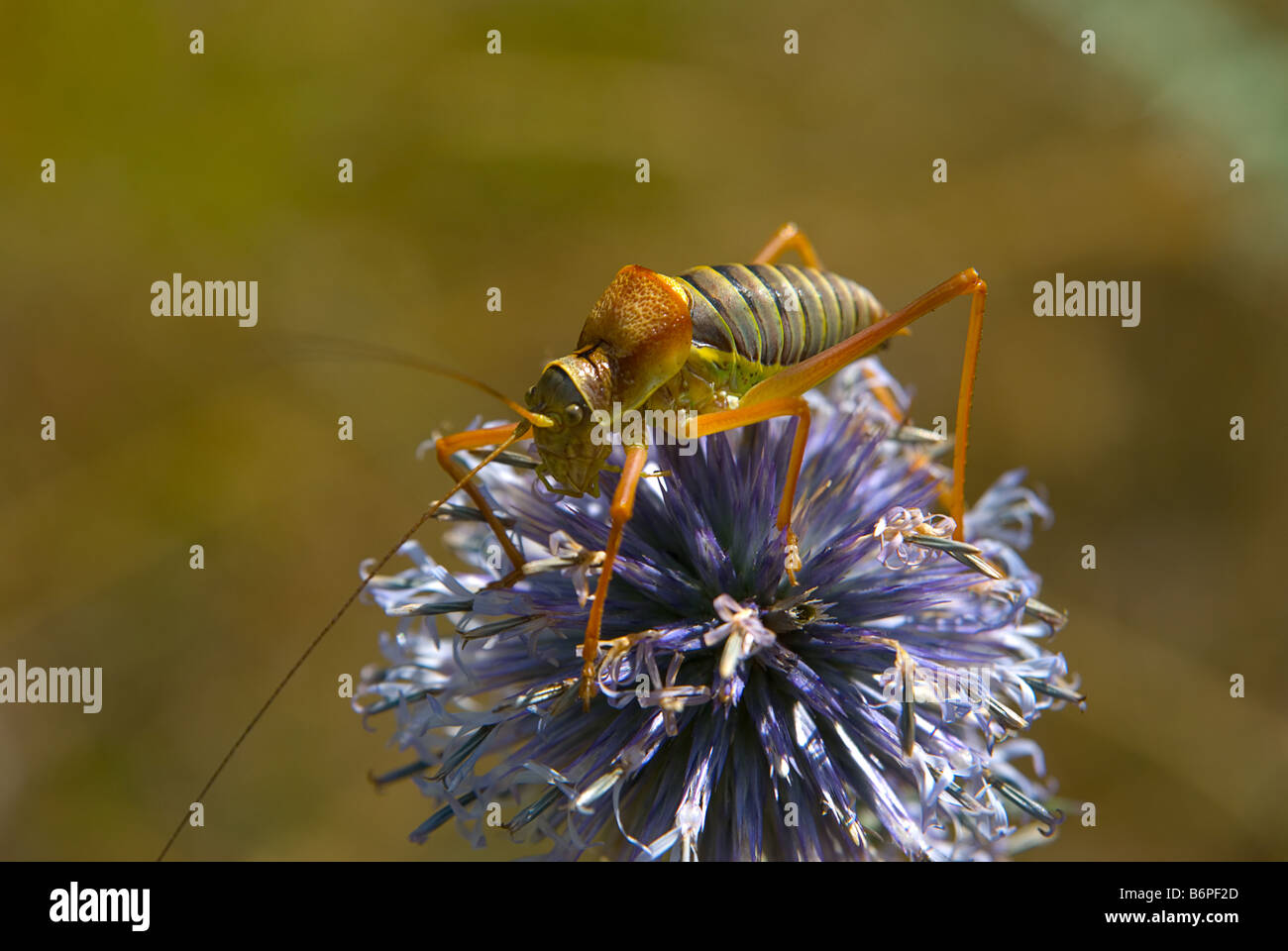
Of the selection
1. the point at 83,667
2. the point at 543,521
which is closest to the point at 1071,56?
the point at 543,521

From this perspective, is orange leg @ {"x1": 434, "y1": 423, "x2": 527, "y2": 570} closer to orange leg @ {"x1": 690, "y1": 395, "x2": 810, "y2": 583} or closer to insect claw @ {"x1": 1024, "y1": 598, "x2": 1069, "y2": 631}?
orange leg @ {"x1": 690, "y1": 395, "x2": 810, "y2": 583}

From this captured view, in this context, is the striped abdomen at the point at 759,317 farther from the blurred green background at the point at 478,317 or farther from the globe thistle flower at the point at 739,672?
the blurred green background at the point at 478,317

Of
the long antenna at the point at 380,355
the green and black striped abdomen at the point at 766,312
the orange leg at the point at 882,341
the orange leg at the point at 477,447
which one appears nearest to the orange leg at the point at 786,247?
the green and black striped abdomen at the point at 766,312

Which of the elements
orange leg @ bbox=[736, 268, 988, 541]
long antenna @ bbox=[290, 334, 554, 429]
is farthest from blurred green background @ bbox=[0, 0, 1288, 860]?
orange leg @ bbox=[736, 268, 988, 541]

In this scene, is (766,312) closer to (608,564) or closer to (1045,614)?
(608,564)

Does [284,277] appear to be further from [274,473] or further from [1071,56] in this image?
[1071,56]

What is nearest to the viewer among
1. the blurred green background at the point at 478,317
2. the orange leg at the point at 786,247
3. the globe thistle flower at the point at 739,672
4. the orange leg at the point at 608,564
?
the orange leg at the point at 608,564

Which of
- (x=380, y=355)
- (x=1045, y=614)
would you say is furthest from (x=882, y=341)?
(x=380, y=355)
